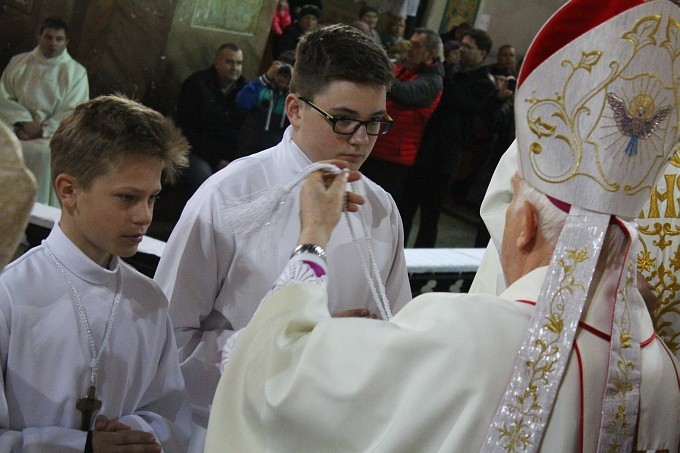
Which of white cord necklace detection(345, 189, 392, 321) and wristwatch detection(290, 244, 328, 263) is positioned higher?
wristwatch detection(290, 244, 328, 263)

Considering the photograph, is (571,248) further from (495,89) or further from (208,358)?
(495,89)

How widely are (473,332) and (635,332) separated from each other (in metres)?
0.35

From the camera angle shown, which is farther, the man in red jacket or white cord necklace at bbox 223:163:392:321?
the man in red jacket

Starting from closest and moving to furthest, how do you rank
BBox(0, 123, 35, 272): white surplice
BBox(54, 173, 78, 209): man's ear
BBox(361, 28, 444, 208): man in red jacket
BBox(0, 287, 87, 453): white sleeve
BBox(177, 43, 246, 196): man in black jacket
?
1. BBox(0, 123, 35, 272): white surplice
2. BBox(0, 287, 87, 453): white sleeve
3. BBox(54, 173, 78, 209): man's ear
4. BBox(361, 28, 444, 208): man in red jacket
5. BBox(177, 43, 246, 196): man in black jacket

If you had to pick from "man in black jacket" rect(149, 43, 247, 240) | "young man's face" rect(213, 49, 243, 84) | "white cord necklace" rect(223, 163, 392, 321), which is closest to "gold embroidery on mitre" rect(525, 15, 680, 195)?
"white cord necklace" rect(223, 163, 392, 321)

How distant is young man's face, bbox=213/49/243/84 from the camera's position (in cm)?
656

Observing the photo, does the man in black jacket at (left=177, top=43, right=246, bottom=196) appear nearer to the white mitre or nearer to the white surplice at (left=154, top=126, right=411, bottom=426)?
the white surplice at (left=154, top=126, right=411, bottom=426)

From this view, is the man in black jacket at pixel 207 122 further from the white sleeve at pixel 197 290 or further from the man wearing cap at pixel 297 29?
the white sleeve at pixel 197 290

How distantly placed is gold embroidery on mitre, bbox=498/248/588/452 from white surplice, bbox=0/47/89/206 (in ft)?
18.0

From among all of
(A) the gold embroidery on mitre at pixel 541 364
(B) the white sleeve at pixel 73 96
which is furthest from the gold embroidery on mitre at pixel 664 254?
(B) the white sleeve at pixel 73 96

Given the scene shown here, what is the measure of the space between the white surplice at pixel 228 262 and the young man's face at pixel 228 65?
385 cm

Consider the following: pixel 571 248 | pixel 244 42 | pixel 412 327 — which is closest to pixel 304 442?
pixel 412 327

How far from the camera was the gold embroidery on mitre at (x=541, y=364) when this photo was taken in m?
1.81

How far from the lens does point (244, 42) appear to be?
695 cm
